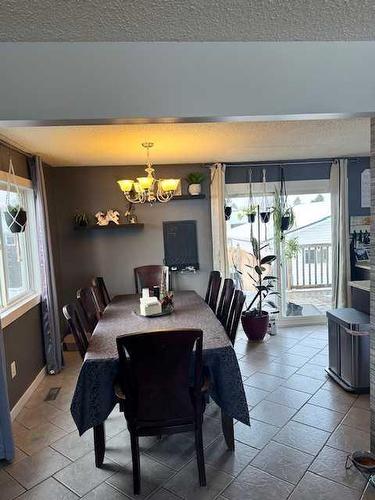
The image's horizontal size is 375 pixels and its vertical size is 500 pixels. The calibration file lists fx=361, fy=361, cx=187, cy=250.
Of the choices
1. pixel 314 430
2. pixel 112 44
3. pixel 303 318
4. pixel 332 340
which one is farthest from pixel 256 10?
pixel 303 318

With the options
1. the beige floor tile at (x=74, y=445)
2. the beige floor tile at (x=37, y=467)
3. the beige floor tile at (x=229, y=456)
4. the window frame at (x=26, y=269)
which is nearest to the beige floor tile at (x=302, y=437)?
the beige floor tile at (x=229, y=456)

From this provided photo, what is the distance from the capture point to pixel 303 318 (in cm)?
520

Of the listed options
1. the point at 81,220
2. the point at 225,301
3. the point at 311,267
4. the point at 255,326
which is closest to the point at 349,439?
the point at 225,301

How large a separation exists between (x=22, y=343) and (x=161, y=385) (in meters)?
1.87

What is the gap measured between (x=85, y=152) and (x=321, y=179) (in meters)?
3.20

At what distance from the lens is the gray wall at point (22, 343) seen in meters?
3.04

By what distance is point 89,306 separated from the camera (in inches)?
132

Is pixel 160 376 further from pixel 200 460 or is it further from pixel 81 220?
pixel 81 220

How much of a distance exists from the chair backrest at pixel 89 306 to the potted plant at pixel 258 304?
1964 mm

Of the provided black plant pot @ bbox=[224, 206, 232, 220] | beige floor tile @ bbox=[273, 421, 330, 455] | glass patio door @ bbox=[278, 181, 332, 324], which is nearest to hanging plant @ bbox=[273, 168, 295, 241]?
glass patio door @ bbox=[278, 181, 332, 324]

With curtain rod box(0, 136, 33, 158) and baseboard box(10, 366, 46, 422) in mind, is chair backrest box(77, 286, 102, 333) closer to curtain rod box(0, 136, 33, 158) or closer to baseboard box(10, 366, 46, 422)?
baseboard box(10, 366, 46, 422)

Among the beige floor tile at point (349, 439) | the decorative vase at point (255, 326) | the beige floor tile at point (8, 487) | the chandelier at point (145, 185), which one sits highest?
the chandelier at point (145, 185)

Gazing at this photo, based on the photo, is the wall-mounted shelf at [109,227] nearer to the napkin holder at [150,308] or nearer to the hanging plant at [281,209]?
the napkin holder at [150,308]

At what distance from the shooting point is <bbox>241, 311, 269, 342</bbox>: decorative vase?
14.9 ft
